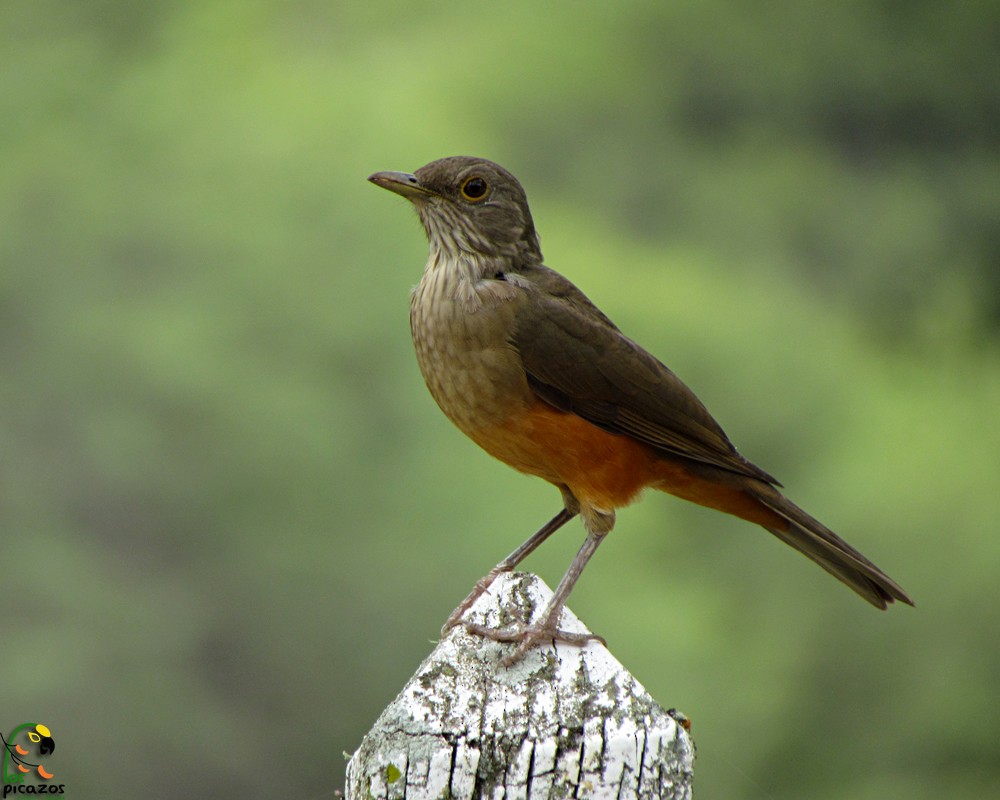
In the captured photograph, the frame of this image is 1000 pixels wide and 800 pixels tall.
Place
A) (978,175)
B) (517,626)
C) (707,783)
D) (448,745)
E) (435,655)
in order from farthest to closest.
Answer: (978,175), (707,783), (517,626), (435,655), (448,745)

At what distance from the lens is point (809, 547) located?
378 cm

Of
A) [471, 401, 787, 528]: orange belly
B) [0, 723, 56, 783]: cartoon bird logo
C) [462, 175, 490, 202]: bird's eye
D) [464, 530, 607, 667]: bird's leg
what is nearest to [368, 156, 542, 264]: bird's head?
[462, 175, 490, 202]: bird's eye

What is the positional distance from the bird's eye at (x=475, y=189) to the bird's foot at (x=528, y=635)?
4.95ft

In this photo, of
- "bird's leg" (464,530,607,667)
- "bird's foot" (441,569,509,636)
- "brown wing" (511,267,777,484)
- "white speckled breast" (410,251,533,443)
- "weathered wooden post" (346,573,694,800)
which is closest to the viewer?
"weathered wooden post" (346,573,694,800)

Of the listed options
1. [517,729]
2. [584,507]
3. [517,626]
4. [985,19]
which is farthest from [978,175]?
[517,729]

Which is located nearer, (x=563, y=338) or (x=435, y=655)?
(x=435, y=655)

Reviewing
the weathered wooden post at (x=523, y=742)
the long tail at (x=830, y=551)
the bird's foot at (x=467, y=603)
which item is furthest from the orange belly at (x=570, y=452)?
the weathered wooden post at (x=523, y=742)

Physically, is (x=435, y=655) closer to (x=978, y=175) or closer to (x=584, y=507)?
(x=584, y=507)

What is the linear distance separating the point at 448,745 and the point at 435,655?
0.92 ft

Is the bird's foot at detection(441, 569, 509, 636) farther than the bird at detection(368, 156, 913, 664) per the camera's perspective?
No

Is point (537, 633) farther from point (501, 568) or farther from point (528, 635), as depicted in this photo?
point (501, 568)

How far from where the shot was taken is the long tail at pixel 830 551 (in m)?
3.60

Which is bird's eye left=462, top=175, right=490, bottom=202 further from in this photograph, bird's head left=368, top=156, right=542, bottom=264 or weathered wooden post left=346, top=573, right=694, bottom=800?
weathered wooden post left=346, top=573, right=694, bottom=800

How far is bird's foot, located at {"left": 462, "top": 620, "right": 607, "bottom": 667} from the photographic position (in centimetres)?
265
